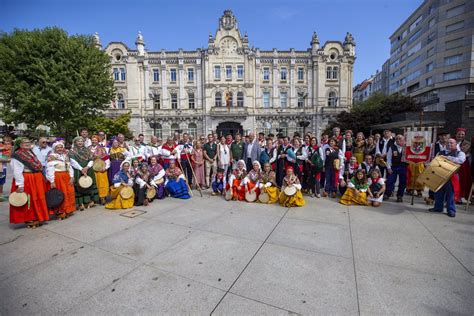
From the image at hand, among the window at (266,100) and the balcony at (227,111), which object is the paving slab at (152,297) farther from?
the window at (266,100)

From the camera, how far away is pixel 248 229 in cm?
452

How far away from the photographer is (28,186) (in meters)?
4.67

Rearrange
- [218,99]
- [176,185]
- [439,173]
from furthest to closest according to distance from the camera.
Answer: [218,99] < [176,185] < [439,173]

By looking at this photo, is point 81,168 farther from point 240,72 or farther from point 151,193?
point 240,72

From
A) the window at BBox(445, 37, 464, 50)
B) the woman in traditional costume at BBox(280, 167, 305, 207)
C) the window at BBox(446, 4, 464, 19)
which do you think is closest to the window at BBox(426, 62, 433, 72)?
the window at BBox(445, 37, 464, 50)

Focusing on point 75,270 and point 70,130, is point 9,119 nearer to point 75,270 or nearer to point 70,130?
point 70,130

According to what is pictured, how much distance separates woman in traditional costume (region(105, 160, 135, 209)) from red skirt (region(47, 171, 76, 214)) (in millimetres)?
868

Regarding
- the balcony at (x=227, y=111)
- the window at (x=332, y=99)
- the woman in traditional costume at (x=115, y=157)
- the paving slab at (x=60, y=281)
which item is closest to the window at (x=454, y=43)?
the window at (x=332, y=99)

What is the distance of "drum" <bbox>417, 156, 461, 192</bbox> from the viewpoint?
5188mm

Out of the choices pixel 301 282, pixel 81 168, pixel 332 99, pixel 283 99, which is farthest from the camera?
pixel 283 99

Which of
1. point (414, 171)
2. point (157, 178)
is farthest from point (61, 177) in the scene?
point (414, 171)

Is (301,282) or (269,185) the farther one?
(269,185)

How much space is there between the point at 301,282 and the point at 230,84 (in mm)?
36043

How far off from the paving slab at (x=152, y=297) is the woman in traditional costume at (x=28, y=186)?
343 cm
